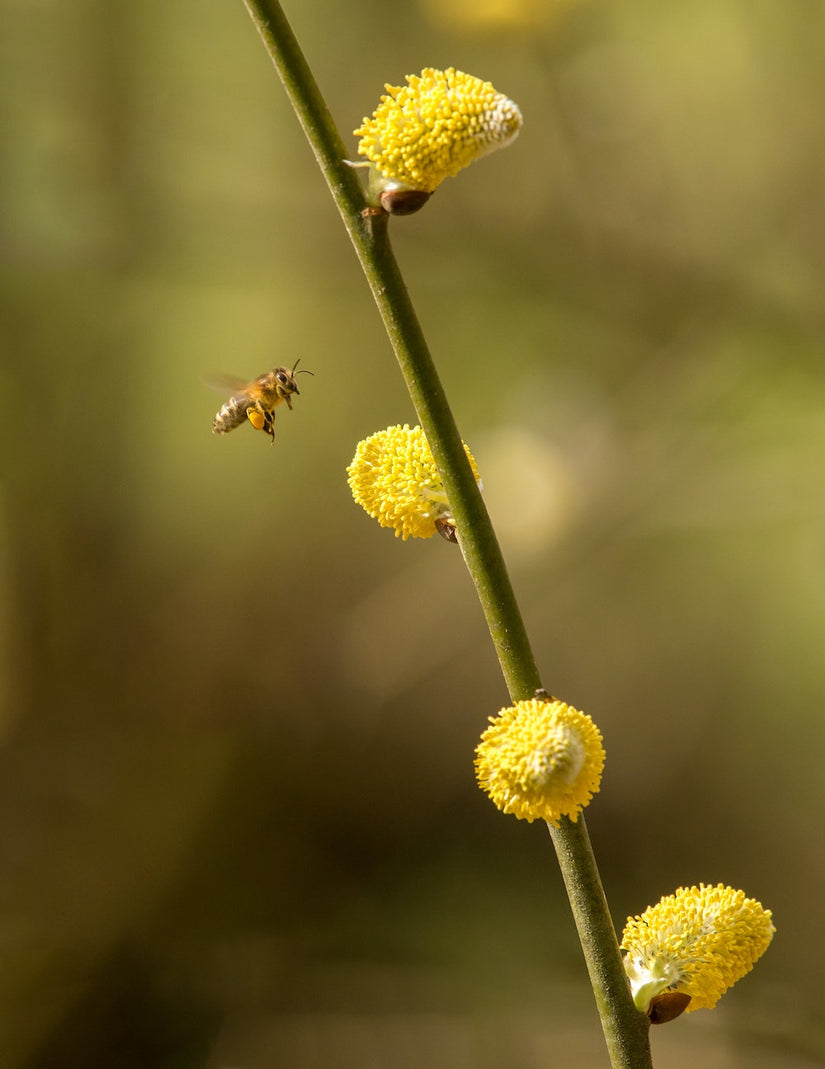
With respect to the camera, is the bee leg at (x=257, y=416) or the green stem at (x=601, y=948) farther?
the bee leg at (x=257, y=416)

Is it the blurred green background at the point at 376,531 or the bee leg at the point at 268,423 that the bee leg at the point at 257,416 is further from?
the blurred green background at the point at 376,531

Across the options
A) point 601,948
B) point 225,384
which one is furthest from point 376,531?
point 601,948

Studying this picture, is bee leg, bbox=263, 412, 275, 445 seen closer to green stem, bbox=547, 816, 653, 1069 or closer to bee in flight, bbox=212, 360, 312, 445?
bee in flight, bbox=212, 360, 312, 445

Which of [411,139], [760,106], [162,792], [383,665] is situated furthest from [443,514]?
[760,106]

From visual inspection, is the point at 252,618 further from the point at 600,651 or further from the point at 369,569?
the point at 600,651

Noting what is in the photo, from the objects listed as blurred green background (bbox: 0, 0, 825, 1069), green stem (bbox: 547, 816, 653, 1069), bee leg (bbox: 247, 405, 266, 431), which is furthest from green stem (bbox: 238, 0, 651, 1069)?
blurred green background (bbox: 0, 0, 825, 1069)

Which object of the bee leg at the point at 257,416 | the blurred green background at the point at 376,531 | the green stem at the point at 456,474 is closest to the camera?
the green stem at the point at 456,474

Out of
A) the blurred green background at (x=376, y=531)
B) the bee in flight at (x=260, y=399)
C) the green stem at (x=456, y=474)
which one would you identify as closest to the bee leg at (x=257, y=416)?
the bee in flight at (x=260, y=399)
